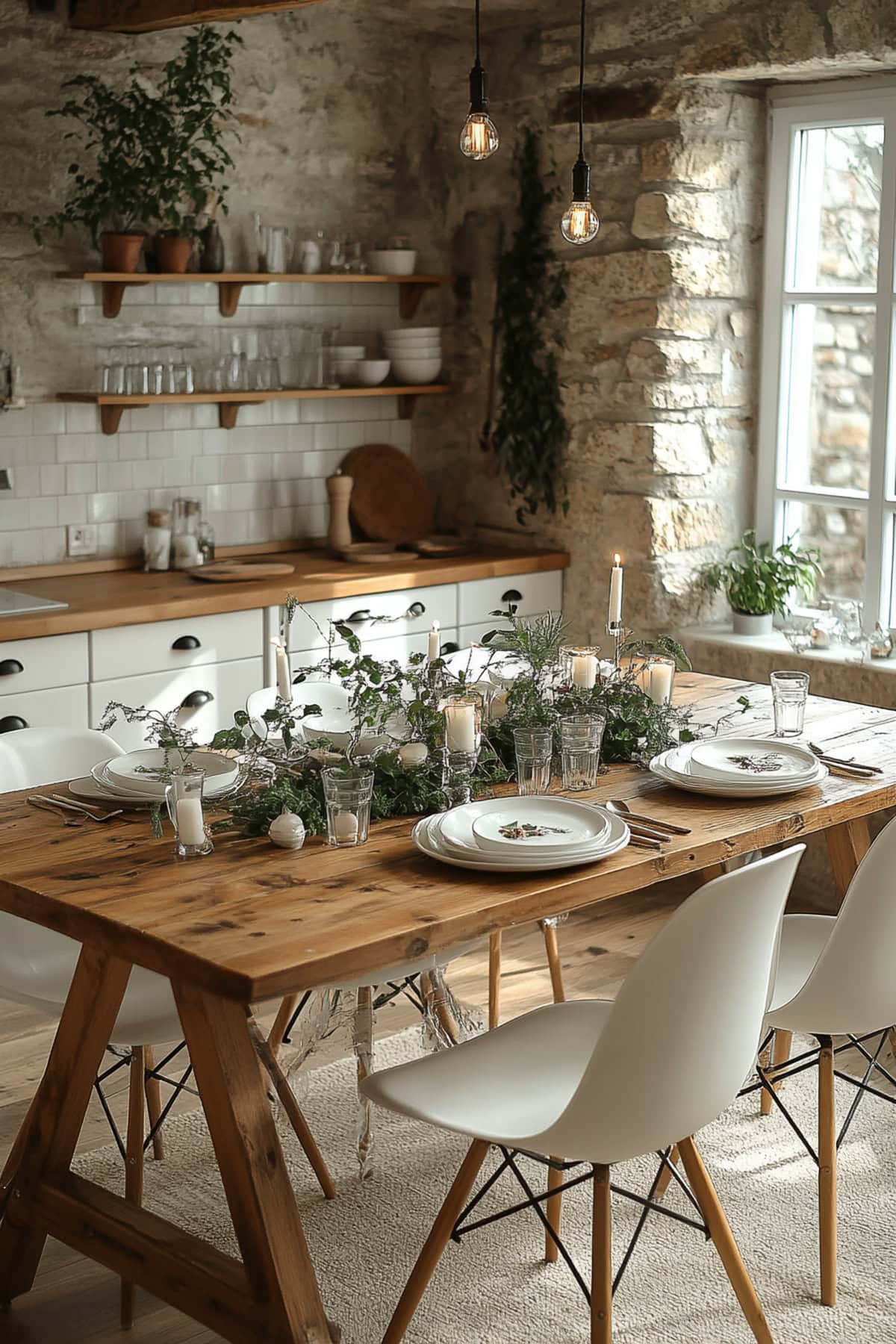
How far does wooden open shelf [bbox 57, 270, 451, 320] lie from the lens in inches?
183

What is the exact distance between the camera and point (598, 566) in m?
5.20

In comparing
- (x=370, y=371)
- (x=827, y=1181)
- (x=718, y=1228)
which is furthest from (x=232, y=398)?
(x=718, y=1228)

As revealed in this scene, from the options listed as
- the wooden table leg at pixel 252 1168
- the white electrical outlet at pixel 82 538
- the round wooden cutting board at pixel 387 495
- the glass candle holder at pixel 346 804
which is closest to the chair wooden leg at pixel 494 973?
the glass candle holder at pixel 346 804

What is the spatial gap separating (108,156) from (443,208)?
53.7 inches

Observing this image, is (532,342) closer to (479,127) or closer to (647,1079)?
(479,127)

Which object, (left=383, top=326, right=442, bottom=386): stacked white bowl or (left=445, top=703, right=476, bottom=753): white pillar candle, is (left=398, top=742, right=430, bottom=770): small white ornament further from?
(left=383, top=326, right=442, bottom=386): stacked white bowl

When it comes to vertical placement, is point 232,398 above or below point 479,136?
below

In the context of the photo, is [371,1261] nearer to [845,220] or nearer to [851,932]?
[851,932]

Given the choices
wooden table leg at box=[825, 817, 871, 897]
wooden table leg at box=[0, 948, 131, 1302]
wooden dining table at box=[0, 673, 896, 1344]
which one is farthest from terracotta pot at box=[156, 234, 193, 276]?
wooden table leg at box=[0, 948, 131, 1302]

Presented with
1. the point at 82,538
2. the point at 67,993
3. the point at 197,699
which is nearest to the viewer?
the point at 67,993

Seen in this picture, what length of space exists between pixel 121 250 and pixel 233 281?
16.3 inches

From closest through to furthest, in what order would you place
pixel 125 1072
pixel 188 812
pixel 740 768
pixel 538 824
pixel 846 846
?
pixel 188 812
pixel 538 824
pixel 740 768
pixel 846 846
pixel 125 1072

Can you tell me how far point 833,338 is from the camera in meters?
4.89

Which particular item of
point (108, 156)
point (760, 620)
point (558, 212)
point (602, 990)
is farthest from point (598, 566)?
point (108, 156)
